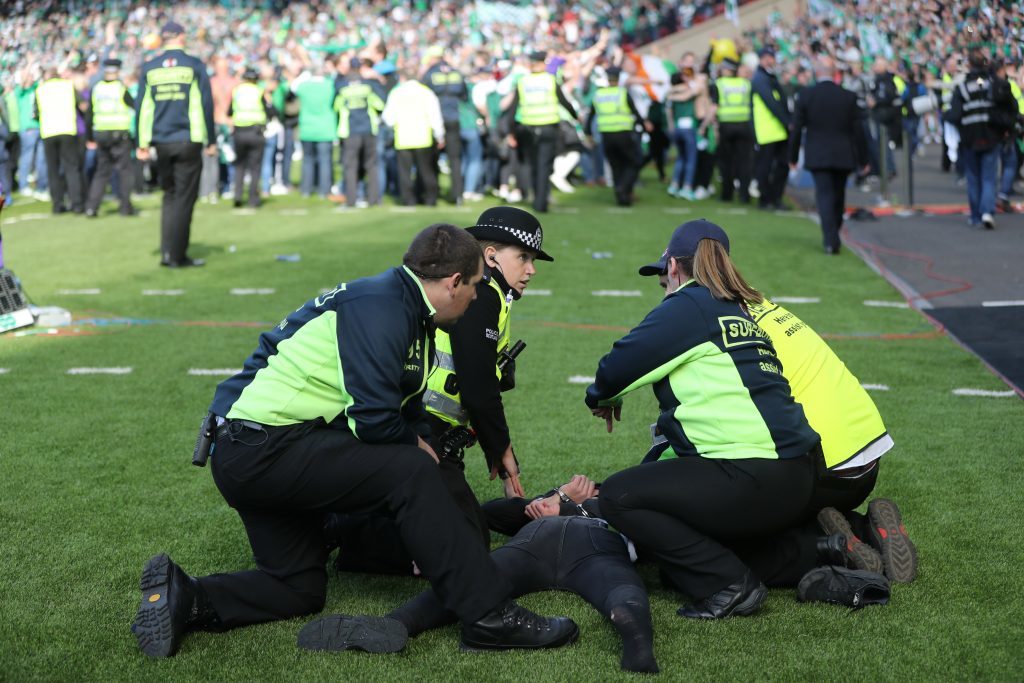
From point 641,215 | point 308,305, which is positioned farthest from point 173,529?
point 641,215

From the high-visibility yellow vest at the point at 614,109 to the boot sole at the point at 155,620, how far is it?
14.2m

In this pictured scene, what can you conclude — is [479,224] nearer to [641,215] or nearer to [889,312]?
[889,312]

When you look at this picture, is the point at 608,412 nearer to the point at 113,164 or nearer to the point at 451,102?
the point at 451,102

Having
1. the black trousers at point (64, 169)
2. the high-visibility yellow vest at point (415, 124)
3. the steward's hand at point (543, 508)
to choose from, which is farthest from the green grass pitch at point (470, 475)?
the high-visibility yellow vest at point (415, 124)

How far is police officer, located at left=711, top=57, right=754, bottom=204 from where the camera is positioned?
58.6 feet

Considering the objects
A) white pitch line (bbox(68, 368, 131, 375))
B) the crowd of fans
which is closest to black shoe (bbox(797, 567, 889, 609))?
white pitch line (bbox(68, 368, 131, 375))

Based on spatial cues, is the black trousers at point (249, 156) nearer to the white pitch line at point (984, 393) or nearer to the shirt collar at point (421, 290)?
the white pitch line at point (984, 393)

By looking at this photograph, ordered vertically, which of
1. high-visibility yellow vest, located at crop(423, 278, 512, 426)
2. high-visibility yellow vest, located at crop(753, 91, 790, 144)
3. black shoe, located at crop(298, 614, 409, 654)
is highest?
high-visibility yellow vest, located at crop(753, 91, 790, 144)

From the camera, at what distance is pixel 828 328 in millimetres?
9359

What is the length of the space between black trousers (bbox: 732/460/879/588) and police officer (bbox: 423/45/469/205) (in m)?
14.2

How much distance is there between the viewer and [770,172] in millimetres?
17703

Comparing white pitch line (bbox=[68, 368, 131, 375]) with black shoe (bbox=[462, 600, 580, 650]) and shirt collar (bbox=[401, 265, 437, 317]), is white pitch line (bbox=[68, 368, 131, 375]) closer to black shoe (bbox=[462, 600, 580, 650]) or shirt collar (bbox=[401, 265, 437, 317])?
shirt collar (bbox=[401, 265, 437, 317])

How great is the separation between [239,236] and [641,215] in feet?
17.5

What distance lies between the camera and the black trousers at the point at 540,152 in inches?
658
